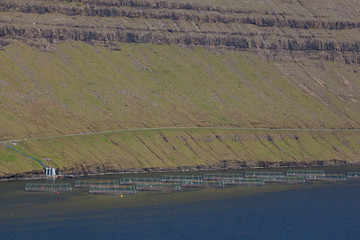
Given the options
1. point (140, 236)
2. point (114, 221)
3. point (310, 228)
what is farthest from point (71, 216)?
point (310, 228)

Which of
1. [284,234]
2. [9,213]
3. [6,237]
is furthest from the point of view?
[9,213]

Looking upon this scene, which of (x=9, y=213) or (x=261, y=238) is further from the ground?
(x=9, y=213)

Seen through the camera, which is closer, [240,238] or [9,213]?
[240,238]

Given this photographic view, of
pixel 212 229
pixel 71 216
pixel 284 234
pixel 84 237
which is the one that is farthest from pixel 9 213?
pixel 284 234

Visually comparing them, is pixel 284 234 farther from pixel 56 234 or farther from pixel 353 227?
pixel 56 234

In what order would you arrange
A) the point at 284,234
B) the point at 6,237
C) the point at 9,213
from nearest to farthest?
the point at 6,237, the point at 284,234, the point at 9,213

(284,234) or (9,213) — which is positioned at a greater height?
(9,213)

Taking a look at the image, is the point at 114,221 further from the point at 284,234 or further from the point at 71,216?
the point at 284,234

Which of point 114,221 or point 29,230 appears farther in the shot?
point 114,221

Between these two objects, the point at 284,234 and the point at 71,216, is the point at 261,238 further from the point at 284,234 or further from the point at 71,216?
the point at 71,216
